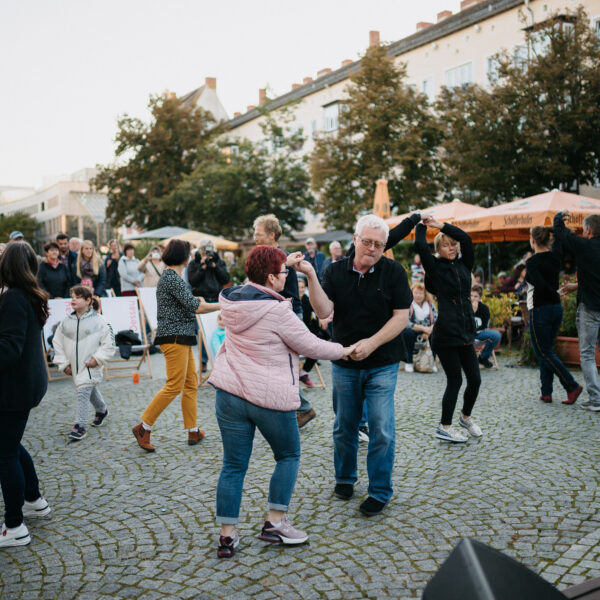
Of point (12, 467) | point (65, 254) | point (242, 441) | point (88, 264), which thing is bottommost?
point (12, 467)

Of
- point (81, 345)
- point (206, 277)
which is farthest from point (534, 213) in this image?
point (81, 345)

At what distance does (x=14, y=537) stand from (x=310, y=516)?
1889mm

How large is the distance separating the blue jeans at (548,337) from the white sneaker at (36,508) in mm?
5682

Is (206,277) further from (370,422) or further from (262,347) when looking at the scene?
(262,347)

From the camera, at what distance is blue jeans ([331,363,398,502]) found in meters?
4.51

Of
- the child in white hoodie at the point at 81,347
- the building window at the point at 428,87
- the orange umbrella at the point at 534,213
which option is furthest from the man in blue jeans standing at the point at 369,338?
the building window at the point at 428,87

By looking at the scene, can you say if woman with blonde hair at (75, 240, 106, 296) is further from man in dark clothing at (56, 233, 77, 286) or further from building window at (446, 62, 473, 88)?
building window at (446, 62, 473, 88)

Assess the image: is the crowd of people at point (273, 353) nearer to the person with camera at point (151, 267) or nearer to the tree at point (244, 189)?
the person with camera at point (151, 267)

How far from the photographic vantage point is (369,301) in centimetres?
457

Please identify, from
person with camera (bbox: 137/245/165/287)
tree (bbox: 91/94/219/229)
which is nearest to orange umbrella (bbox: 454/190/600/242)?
person with camera (bbox: 137/245/165/287)

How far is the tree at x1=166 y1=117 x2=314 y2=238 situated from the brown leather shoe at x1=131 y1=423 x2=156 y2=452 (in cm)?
3063

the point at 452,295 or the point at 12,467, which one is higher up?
the point at 452,295

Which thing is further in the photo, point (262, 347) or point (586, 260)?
point (586, 260)

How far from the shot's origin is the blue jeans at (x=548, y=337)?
773cm
